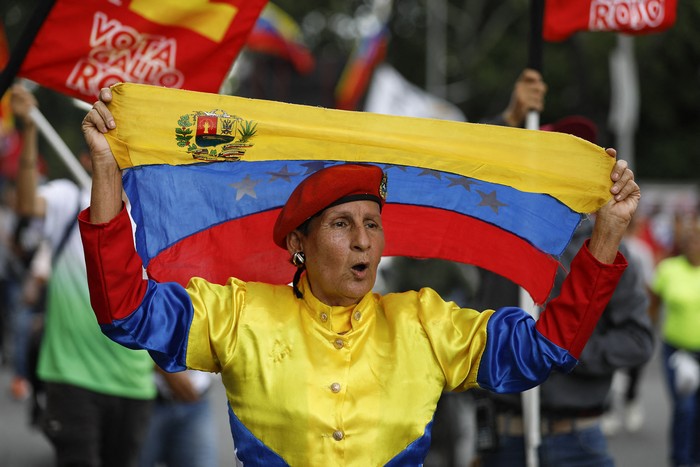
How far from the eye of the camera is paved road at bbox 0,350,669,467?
341 inches

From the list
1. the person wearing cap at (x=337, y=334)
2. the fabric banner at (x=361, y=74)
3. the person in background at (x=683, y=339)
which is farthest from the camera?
the fabric banner at (x=361, y=74)

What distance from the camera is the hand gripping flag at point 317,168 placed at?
10.2ft

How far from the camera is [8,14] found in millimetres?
28703

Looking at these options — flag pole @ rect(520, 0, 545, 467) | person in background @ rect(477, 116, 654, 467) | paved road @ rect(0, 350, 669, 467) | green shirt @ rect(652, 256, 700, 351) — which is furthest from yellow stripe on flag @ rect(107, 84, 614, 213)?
paved road @ rect(0, 350, 669, 467)

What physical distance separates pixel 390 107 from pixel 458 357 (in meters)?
12.6

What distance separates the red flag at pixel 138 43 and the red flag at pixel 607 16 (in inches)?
54.8

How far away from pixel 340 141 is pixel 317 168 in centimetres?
29

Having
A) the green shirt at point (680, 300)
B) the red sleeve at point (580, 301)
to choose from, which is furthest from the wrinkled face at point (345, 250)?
the green shirt at point (680, 300)

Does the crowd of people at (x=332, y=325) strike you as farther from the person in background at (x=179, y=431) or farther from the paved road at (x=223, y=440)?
the paved road at (x=223, y=440)

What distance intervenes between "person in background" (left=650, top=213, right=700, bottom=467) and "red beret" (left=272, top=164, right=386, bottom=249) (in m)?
5.18

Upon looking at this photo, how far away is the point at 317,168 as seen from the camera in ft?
11.1

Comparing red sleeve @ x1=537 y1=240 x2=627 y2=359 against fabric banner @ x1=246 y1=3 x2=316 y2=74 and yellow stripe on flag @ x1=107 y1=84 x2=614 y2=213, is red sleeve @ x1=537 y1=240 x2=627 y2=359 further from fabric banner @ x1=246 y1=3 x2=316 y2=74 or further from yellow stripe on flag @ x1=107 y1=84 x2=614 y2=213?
fabric banner @ x1=246 y1=3 x2=316 y2=74

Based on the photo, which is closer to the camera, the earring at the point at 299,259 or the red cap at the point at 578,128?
the earring at the point at 299,259

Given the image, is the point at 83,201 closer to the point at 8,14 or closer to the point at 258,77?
the point at 258,77
